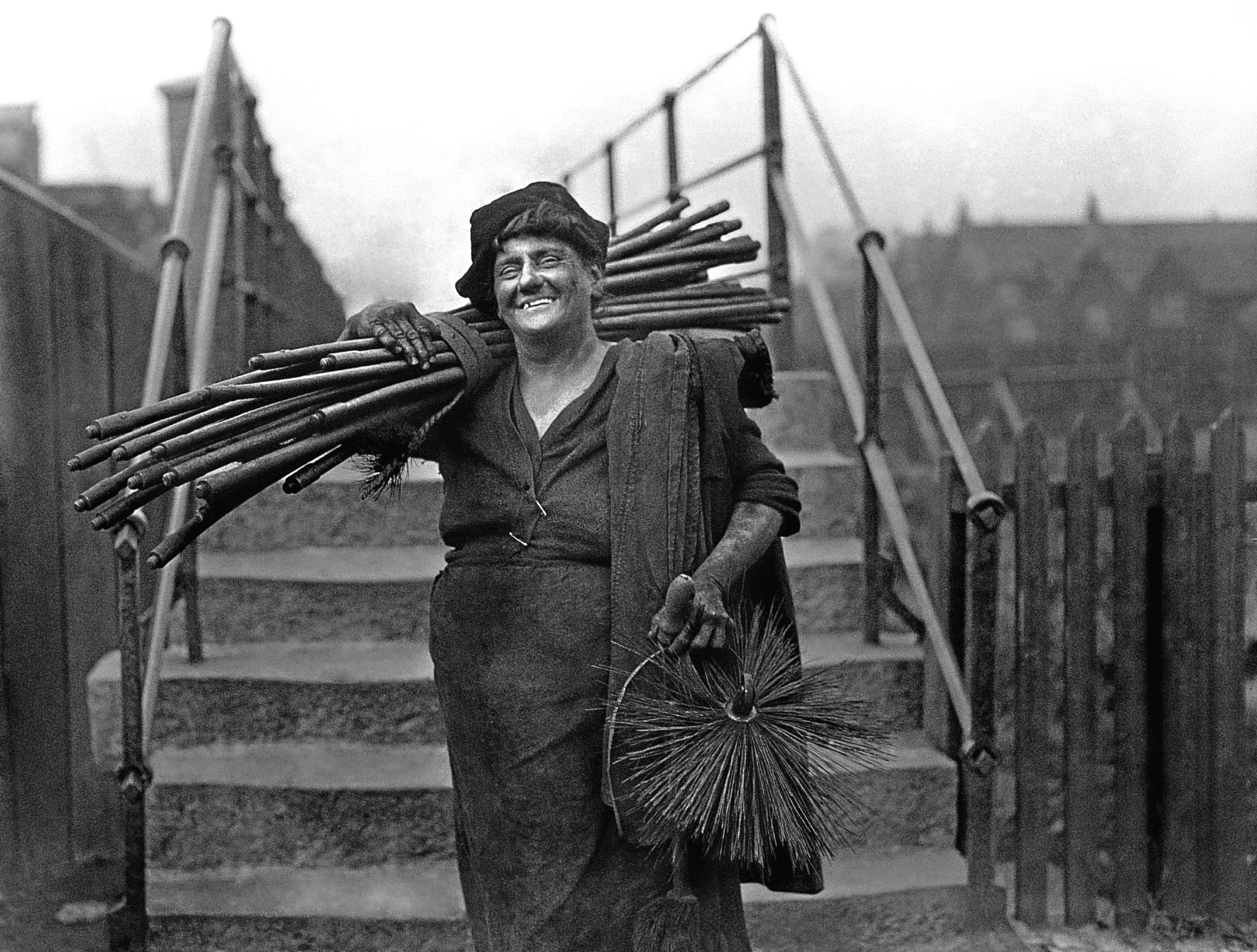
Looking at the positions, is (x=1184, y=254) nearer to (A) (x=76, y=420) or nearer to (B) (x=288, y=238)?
(B) (x=288, y=238)

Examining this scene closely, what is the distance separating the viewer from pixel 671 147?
5.30 metres

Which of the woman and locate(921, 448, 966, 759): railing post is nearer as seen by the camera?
the woman

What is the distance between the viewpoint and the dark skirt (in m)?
1.85

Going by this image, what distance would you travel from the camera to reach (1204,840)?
3.76 metres

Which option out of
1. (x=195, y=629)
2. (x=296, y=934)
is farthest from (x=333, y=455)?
(x=195, y=629)

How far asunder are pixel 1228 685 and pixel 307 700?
2744 mm

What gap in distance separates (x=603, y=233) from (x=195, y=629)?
2216 mm

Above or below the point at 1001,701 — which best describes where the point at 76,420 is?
above

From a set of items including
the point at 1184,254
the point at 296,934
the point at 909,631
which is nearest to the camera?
the point at 296,934

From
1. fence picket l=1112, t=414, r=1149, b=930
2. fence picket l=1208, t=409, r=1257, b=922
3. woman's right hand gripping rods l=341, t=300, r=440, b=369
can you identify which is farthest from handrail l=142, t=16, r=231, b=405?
fence picket l=1208, t=409, r=1257, b=922

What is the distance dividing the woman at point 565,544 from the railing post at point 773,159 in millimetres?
2654

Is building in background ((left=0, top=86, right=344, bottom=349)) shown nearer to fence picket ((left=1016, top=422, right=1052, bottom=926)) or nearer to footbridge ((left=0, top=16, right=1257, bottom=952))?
footbridge ((left=0, top=16, right=1257, bottom=952))

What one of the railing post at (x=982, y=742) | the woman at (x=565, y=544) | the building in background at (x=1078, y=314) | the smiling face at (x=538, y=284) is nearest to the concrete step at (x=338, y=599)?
the railing post at (x=982, y=742)

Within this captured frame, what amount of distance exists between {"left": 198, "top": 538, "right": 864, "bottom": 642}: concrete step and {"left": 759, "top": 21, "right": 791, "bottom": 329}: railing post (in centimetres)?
117
